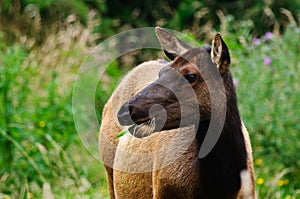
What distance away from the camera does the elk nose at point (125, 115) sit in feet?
12.4

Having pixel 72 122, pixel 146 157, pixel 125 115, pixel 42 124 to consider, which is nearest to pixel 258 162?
pixel 72 122

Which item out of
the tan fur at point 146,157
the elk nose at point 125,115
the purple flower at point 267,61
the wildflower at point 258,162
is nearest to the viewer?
the elk nose at point 125,115

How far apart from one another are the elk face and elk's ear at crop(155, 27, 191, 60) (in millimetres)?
182

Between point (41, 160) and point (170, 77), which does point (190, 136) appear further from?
point (41, 160)

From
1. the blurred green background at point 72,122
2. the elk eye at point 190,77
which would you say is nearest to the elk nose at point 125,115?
the elk eye at point 190,77

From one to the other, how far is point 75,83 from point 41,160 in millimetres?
1151

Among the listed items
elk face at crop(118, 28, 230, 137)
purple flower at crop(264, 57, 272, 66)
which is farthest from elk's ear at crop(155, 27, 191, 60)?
purple flower at crop(264, 57, 272, 66)

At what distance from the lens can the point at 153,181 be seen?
4305mm

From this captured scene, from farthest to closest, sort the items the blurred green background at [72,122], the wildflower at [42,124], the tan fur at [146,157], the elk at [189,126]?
the wildflower at [42,124] → the blurred green background at [72,122] → the tan fur at [146,157] → the elk at [189,126]

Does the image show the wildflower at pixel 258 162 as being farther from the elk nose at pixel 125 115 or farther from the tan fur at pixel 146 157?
the elk nose at pixel 125 115

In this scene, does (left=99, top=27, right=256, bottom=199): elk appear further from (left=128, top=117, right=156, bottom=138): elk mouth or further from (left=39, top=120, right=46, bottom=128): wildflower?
(left=39, top=120, right=46, bottom=128): wildflower

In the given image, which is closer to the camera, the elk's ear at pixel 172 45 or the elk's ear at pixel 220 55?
the elk's ear at pixel 220 55

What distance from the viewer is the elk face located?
12.7 ft

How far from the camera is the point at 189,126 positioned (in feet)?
13.5
